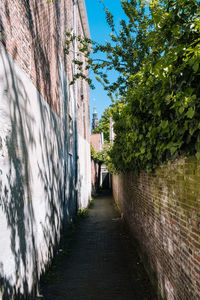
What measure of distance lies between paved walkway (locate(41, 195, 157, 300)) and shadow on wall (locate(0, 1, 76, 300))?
0.50 meters

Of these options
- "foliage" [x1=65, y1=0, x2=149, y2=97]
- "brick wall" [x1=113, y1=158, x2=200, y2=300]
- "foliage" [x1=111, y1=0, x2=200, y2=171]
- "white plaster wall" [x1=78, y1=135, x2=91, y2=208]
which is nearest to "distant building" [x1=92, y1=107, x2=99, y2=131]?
"white plaster wall" [x1=78, y1=135, x2=91, y2=208]

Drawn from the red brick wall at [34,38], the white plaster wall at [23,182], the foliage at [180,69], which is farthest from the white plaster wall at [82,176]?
the foliage at [180,69]

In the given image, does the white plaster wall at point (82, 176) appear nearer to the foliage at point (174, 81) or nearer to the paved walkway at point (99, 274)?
the paved walkway at point (99, 274)

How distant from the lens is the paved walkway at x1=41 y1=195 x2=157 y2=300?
14.3ft

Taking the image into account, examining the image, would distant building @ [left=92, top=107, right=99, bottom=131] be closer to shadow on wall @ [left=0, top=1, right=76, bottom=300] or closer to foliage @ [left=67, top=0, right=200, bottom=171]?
shadow on wall @ [left=0, top=1, right=76, bottom=300]

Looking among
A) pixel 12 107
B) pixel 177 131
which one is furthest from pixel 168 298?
pixel 12 107

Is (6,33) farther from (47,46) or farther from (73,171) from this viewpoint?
(73,171)

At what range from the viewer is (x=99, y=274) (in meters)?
5.23

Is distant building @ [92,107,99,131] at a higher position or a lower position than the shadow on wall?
higher

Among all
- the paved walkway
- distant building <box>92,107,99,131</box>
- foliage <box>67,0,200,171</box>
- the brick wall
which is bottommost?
the paved walkway

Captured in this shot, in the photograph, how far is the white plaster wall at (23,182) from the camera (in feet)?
11.3

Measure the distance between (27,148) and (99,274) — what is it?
3.18 m

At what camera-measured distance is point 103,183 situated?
36719 millimetres

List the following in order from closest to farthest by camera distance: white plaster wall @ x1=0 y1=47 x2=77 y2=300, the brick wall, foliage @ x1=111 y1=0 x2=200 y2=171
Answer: foliage @ x1=111 y1=0 x2=200 y2=171
the brick wall
white plaster wall @ x1=0 y1=47 x2=77 y2=300
